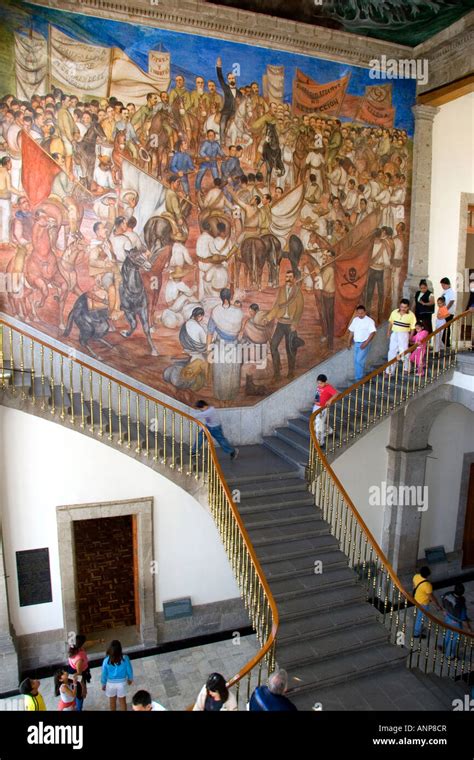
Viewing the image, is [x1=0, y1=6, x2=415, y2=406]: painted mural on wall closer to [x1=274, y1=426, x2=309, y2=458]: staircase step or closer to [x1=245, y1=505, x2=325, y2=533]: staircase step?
[x1=274, y1=426, x2=309, y2=458]: staircase step

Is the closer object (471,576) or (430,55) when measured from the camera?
(430,55)

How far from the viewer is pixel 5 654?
28.1 feet

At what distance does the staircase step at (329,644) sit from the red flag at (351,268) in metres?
5.78

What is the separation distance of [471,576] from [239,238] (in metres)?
8.96

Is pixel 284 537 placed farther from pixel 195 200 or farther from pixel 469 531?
pixel 469 531

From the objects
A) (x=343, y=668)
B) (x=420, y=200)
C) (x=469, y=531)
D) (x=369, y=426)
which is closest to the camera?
(x=343, y=668)

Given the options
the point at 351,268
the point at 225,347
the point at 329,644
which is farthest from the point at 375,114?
the point at 329,644

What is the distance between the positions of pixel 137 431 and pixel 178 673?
13.0 feet

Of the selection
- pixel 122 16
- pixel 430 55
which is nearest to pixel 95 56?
pixel 122 16

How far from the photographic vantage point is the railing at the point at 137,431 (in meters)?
7.26

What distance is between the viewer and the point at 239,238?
1023 cm

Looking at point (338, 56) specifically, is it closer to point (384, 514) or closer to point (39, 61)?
point (39, 61)

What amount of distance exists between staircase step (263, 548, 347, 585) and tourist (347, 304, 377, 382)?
12.3 feet

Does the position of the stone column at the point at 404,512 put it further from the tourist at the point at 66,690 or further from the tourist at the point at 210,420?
the tourist at the point at 66,690
